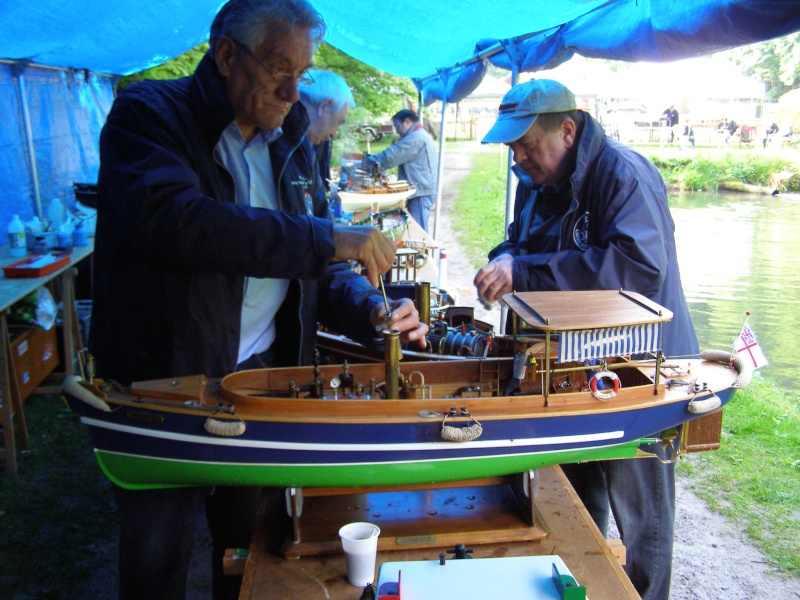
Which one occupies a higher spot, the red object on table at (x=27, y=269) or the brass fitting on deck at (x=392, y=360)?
the brass fitting on deck at (x=392, y=360)

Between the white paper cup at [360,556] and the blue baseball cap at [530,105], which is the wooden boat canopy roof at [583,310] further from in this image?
the blue baseball cap at [530,105]

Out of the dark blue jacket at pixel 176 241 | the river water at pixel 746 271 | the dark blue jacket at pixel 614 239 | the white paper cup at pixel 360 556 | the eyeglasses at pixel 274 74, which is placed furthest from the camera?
the river water at pixel 746 271

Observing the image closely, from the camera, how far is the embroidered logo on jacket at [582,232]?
2.85m

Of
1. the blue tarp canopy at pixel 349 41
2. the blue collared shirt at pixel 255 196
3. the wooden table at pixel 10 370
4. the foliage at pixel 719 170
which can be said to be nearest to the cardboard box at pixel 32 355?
the wooden table at pixel 10 370

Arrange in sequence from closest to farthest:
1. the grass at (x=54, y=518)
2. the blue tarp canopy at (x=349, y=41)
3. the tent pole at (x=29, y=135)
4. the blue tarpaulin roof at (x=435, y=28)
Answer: the blue tarpaulin roof at (x=435, y=28), the blue tarp canopy at (x=349, y=41), the grass at (x=54, y=518), the tent pole at (x=29, y=135)

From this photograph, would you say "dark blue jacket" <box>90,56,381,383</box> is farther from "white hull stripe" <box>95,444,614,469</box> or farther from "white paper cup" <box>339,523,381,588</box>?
"white paper cup" <box>339,523,381,588</box>

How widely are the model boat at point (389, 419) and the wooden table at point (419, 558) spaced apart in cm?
20

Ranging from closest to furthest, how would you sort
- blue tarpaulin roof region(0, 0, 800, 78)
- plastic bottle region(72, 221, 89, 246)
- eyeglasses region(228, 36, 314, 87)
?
eyeglasses region(228, 36, 314, 87) → blue tarpaulin roof region(0, 0, 800, 78) → plastic bottle region(72, 221, 89, 246)

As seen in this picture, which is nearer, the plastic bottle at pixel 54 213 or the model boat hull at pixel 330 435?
the model boat hull at pixel 330 435

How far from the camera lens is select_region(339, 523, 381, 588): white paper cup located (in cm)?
171

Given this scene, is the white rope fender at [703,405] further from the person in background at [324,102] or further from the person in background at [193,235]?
the person in background at [324,102]

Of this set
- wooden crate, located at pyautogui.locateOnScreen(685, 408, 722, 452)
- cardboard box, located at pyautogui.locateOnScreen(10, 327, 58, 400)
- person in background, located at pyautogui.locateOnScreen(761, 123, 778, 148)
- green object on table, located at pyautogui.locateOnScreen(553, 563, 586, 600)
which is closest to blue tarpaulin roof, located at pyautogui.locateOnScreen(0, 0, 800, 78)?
wooden crate, located at pyautogui.locateOnScreen(685, 408, 722, 452)

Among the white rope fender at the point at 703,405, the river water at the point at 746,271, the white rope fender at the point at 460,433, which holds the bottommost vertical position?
the river water at the point at 746,271

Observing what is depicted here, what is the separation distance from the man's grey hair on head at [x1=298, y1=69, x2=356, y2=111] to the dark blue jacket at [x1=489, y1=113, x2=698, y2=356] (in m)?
3.37
